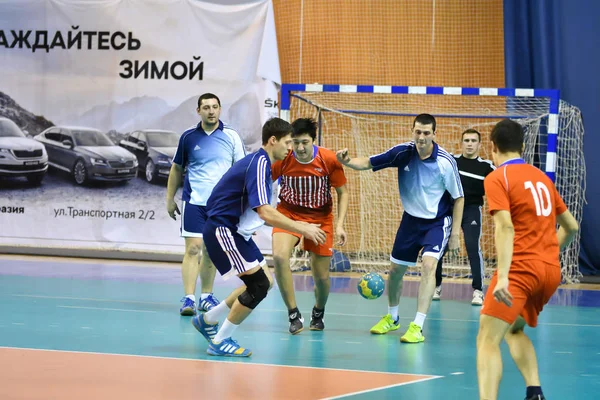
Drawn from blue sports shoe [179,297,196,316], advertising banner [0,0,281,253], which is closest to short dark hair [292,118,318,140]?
blue sports shoe [179,297,196,316]

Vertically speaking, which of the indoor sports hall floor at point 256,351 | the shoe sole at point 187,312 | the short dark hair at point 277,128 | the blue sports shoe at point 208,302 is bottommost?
the indoor sports hall floor at point 256,351

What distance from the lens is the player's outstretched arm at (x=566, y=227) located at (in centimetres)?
489

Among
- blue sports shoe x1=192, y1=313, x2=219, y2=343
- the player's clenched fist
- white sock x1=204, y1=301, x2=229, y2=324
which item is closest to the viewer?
white sock x1=204, y1=301, x2=229, y2=324

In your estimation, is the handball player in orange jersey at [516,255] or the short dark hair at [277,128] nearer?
the handball player in orange jersey at [516,255]

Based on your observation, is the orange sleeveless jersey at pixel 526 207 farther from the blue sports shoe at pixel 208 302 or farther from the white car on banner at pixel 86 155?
the white car on banner at pixel 86 155

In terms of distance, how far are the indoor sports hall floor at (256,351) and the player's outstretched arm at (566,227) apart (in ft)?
3.44

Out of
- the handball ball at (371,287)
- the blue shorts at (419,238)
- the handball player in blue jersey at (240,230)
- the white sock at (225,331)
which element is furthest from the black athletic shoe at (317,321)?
the white sock at (225,331)

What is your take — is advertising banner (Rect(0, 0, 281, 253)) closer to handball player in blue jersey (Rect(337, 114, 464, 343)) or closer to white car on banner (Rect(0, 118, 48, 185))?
white car on banner (Rect(0, 118, 48, 185))

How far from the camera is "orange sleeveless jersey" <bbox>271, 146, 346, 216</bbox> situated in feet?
25.8

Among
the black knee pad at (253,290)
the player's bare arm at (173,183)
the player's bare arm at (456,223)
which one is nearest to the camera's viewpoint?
the black knee pad at (253,290)

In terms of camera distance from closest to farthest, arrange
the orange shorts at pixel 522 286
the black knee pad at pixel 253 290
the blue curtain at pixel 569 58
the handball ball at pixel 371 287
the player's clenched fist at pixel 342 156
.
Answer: the orange shorts at pixel 522 286 < the black knee pad at pixel 253 290 < the player's clenched fist at pixel 342 156 < the handball ball at pixel 371 287 < the blue curtain at pixel 569 58

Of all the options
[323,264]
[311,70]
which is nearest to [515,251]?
[323,264]

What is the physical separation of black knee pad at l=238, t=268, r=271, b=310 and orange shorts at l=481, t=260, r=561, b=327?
216 cm

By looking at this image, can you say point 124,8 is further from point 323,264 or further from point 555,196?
point 555,196
